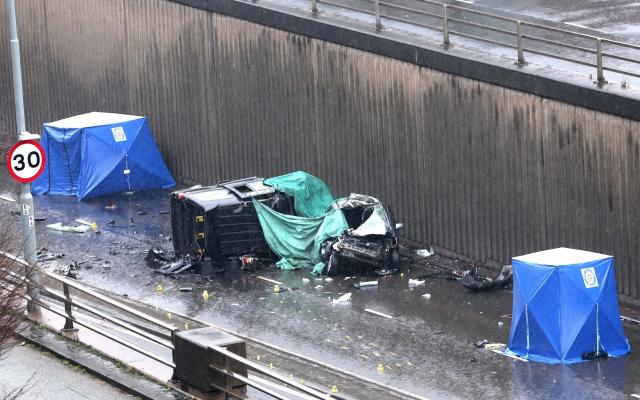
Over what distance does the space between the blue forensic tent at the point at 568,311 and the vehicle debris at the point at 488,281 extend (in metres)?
3.16

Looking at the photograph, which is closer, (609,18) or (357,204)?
(357,204)

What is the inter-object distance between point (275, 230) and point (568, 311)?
7.11 metres

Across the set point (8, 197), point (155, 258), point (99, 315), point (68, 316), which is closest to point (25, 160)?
point (68, 316)

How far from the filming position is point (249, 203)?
22.6 meters

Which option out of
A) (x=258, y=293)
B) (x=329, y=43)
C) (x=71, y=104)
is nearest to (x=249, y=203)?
(x=258, y=293)

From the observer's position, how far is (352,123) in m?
24.4

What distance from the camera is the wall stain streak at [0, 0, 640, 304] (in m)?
20.0

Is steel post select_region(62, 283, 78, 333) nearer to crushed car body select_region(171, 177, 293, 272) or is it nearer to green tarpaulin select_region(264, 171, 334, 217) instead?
crushed car body select_region(171, 177, 293, 272)

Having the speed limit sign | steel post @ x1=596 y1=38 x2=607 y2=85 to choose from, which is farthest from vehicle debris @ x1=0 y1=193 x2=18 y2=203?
steel post @ x1=596 y1=38 x2=607 y2=85

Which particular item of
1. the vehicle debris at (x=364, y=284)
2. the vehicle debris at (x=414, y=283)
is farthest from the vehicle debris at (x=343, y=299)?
the vehicle debris at (x=414, y=283)

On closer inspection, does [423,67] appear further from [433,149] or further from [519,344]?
[519,344]

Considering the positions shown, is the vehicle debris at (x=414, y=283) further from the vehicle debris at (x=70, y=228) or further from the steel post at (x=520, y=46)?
the vehicle debris at (x=70, y=228)

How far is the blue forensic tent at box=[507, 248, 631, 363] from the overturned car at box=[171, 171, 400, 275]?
4.79 metres

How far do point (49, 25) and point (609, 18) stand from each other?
14.6m
